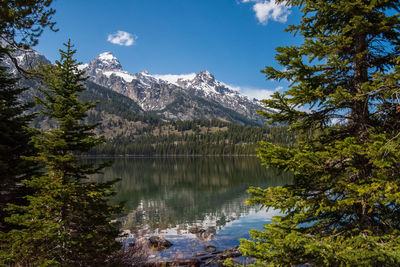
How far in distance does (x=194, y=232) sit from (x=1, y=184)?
70.8ft

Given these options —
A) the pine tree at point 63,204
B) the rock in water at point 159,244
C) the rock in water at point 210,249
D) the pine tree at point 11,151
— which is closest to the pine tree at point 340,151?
the pine tree at point 63,204

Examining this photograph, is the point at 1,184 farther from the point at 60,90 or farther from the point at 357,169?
the point at 357,169

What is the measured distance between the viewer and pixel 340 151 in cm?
598

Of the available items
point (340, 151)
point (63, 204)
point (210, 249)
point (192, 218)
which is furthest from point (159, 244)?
point (340, 151)

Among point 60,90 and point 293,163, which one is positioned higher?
point 60,90

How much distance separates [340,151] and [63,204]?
10.7m

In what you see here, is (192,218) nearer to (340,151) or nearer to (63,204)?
(63,204)

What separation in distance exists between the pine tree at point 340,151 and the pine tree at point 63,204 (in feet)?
25.0

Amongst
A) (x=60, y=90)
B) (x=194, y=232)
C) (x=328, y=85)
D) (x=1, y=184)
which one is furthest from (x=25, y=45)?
(x=194, y=232)

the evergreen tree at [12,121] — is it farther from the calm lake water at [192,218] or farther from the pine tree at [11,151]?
the calm lake water at [192,218]

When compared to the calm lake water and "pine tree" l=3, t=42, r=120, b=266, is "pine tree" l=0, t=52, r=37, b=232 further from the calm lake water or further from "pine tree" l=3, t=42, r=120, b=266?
the calm lake water

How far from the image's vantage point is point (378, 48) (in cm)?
725

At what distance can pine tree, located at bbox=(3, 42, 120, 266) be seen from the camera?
9.87m

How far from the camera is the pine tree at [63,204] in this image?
9867 mm
